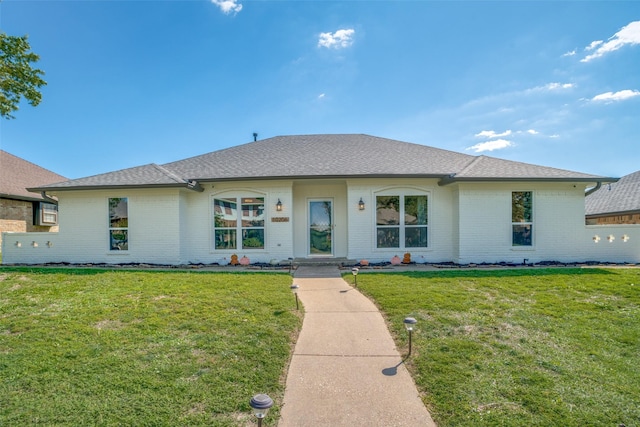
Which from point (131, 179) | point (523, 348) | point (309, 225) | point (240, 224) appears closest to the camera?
point (523, 348)

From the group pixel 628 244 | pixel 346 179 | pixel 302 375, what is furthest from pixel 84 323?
pixel 628 244

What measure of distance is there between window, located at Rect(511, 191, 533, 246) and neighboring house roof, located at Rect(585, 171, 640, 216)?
9.51 m

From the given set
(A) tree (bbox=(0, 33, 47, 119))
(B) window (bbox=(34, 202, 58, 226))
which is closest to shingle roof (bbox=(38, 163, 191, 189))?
(A) tree (bbox=(0, 33, 47, 119))

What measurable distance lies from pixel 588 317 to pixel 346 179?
7062 millimetres

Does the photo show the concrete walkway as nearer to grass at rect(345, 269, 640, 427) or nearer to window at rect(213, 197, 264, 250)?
grass at rect(345, 269, 640, 427)

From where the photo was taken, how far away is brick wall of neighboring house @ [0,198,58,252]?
49.9 feet

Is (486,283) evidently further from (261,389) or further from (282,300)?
(261,389)

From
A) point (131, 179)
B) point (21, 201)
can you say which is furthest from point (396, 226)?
point (21, 201)

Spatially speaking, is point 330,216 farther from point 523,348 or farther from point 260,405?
point 260,405

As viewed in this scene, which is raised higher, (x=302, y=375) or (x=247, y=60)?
(x=247, y=60)

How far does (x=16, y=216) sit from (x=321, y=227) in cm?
1674

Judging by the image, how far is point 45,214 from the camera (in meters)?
17.5

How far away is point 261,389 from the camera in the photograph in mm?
3094

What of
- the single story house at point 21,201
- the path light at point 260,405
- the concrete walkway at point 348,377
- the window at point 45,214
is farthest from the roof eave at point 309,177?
the window at point 45,214
